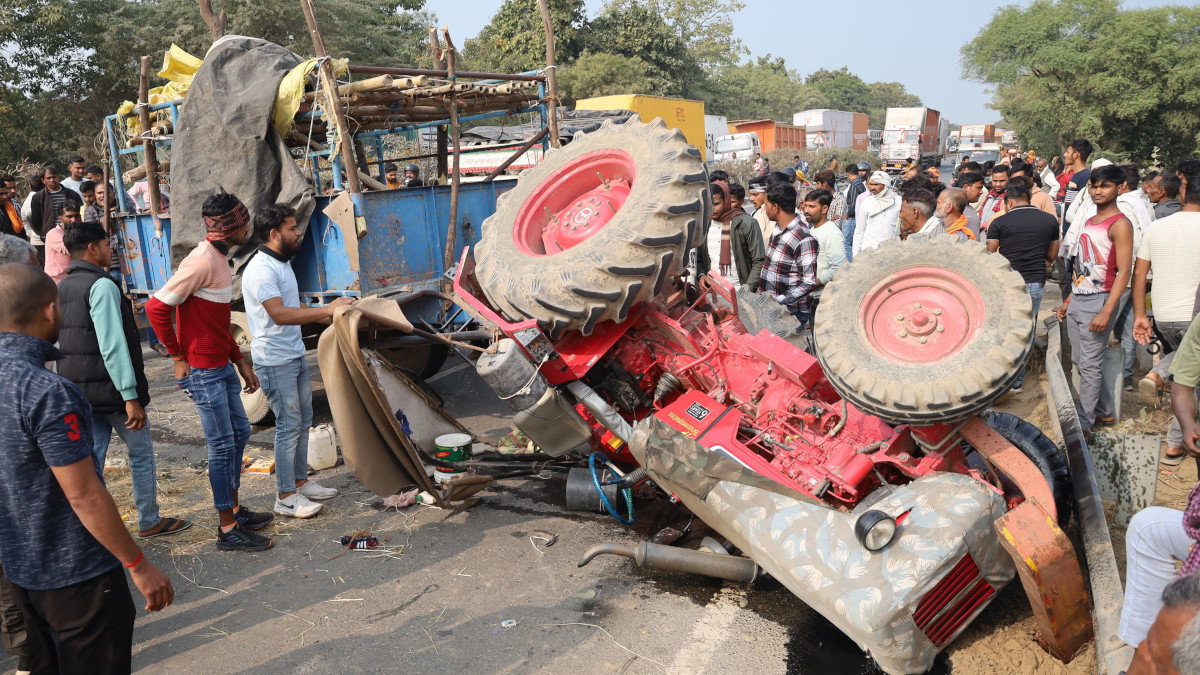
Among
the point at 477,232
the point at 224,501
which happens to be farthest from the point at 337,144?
the point at 224,501

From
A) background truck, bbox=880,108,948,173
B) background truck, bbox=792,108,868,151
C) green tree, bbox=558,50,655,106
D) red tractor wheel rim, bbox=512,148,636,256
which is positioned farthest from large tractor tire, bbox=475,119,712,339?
background truck, bbox=792,108,868,151

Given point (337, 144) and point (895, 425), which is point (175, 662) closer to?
point (895, 425)

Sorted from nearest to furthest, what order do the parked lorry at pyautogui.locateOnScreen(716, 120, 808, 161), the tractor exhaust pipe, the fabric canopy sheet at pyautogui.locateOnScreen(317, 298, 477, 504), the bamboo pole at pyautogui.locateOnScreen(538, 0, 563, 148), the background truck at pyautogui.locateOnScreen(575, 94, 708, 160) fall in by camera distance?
the tractor exhaust pipe < the fabric canopy sheet at pyautogui.locateOnScreen(317, 298, 477, 504) < the bamboo pole at pyautogui.locateOnScreen(538, 0, 563, 148) < the background truck at pyautogui.locateOnScreen(575, 94, 708, 160) < the parked lorry at pyautogui.locateOnScreen(716, 120, 808, 161)

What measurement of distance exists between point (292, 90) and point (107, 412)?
314cm

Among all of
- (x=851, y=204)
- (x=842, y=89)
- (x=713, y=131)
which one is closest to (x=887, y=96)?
(x=842, y=89)

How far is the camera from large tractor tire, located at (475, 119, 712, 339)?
3.79 metres

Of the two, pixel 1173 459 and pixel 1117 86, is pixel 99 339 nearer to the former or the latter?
pixel 1173 459

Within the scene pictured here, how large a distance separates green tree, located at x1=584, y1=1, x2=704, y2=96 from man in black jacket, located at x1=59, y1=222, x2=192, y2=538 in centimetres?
3255

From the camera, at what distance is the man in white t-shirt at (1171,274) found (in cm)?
463

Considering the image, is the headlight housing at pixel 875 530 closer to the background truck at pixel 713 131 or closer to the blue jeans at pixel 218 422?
the blue jeans at pixel 218 422

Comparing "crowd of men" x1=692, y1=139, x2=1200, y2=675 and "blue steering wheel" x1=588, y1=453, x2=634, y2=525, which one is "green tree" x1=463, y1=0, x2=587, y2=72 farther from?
"blue steering wheel" x1=588, y1=453, x2=634, y2=525

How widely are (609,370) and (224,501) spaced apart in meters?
2.33

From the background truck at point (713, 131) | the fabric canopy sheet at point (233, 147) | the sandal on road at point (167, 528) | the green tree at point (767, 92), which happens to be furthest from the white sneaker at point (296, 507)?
the green tree at point (767, 92)

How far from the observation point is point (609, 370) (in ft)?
14.6
